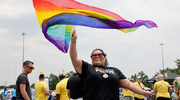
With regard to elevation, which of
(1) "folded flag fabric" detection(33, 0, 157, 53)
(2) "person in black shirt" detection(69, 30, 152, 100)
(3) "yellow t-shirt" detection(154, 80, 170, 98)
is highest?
(1) "folded flag fabric" detection(33, 0, 157, 53)

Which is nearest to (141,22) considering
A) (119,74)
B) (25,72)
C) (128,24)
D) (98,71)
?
(128,24)

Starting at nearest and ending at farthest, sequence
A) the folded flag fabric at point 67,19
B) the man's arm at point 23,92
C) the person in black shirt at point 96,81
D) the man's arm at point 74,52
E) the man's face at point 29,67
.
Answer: the man's arm at point 74,52
the person in black shirt at point 96,81
the folded flag fabric at point 67,19
the man's arm at point 23,92
the man's face at point 29,67

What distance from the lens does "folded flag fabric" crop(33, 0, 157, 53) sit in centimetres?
342

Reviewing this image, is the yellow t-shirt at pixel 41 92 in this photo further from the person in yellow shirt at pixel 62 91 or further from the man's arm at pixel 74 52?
the man's arm at pixel 74 52

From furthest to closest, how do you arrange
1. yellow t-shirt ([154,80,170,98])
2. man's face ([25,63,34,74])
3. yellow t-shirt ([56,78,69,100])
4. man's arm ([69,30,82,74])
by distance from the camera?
yellow t-shirt ([154,80,170,98]) < yellow t-shirt ([56,78,69,100]) < man's face ([25,63,34,74]) < man's arm ([69,30,82,74])

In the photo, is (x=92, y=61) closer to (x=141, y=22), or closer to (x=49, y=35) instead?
(x=49, y=35)

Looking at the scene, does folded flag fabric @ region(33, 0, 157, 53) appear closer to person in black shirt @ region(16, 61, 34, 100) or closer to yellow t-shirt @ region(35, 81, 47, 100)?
person in black shirt @ region(16, 61, 34, 100)

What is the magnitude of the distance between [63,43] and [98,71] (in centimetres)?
88

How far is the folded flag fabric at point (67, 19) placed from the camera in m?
3.42

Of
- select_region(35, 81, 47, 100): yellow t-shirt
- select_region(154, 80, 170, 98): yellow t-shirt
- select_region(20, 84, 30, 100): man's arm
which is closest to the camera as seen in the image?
select_region(20, 84, 30, 100): man's arm

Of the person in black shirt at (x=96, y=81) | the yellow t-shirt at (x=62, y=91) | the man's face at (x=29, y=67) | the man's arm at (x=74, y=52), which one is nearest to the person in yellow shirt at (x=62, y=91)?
the yellow t-shirt at (x=62, y=91)

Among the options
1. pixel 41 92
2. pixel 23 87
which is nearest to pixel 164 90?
pixel 41 92

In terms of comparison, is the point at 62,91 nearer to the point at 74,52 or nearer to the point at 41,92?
the point at 41,92

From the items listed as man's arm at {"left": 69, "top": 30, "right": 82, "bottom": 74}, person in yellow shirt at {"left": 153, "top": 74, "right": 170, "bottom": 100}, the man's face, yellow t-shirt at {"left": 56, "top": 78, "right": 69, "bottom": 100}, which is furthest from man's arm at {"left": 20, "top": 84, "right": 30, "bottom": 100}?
person in yellow shirt at {"left": 153, "top": 74, "right": 170, "bottom": 100}
